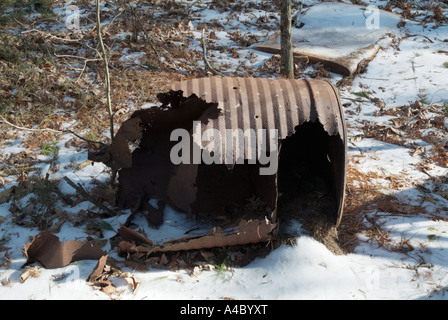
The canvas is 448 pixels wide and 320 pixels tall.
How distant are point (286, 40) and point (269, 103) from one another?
2.87 m

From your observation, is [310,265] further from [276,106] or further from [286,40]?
[286,40]

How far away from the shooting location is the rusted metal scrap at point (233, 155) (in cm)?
374

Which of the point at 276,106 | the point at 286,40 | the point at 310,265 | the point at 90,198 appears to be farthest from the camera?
the point at 286,40

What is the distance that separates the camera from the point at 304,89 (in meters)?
4.04

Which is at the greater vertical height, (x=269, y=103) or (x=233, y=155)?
(x=269, y=103)

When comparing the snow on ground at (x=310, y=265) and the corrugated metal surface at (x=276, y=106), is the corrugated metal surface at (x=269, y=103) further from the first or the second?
the snow on ground at (x=310, y=265)

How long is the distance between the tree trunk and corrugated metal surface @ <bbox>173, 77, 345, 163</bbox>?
2401 mm

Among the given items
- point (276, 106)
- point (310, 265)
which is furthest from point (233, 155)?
point (310, 265)

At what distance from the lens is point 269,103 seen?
12.9 ft

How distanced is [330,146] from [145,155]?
1.82 metres

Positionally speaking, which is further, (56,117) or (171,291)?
(56,117)

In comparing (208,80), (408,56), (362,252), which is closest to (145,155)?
(208,80)

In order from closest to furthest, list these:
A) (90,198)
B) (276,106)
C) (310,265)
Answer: (310,265) → (276,106) → (90,198)
